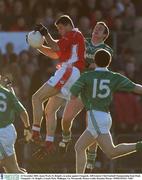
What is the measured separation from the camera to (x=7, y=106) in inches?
808

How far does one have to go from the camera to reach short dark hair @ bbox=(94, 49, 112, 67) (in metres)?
20.0

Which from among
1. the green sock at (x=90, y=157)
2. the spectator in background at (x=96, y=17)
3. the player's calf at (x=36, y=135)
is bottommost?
the green sock at (x=90, y=157)

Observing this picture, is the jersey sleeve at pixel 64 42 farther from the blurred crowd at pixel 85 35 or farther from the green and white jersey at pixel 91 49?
the blurred crowd at pixel 85 35

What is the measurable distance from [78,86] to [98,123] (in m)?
0.65

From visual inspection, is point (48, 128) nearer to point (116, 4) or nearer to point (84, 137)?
point (84, 137)

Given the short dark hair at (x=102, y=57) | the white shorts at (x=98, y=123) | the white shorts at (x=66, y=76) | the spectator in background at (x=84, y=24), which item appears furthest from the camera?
the spectator in background at (x=84, y=24)

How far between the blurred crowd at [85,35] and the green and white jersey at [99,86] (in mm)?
4428

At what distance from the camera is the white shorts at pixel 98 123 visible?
794 inches

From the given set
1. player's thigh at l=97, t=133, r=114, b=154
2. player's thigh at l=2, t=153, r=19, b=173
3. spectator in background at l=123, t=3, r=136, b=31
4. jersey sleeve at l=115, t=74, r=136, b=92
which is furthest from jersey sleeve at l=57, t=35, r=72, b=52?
spectator in background at l=123, t=3, r=136, b=31

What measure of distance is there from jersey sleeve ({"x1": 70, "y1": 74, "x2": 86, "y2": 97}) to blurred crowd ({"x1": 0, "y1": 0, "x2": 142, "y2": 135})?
15.1 ft

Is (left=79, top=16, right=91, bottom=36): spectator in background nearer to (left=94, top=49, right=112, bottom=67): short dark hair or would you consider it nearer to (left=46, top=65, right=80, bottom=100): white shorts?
(left=46, top=65, right=80, bottom=100): white shorts

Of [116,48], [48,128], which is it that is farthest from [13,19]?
[48,128]

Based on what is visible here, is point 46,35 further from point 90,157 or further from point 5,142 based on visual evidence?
point 90,157

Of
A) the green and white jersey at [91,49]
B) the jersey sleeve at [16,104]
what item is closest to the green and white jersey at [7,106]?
the jersey sleeve at [16,104]
